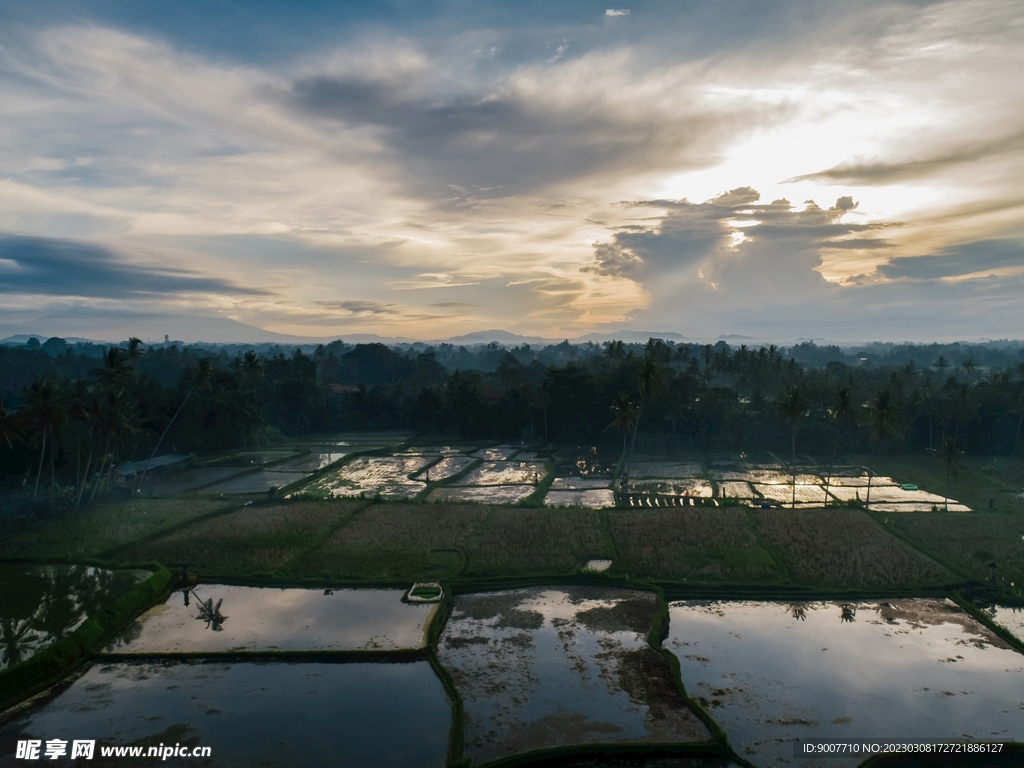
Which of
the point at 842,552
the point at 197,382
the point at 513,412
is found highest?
the point at 197,382

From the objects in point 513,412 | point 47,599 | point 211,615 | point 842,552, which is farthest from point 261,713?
point 513,412

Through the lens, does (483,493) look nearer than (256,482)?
Yes

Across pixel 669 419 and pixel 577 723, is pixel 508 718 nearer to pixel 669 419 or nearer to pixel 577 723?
pixel 577 723

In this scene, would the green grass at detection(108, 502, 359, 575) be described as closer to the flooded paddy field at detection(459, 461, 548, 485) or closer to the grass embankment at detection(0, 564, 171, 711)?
the grass embankment at detection(0, 564, 171, 711)

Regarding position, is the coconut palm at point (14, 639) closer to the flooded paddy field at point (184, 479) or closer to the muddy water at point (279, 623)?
the muddy water at point (279, 623)

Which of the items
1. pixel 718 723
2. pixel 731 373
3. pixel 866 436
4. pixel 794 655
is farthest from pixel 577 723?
pixel 731 373

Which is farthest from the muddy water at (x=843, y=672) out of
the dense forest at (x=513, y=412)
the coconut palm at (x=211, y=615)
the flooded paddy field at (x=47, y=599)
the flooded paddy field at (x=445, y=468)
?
the flooded paddy field at (x=445, y=468)

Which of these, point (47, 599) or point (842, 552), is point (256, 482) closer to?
point (47, 599)
